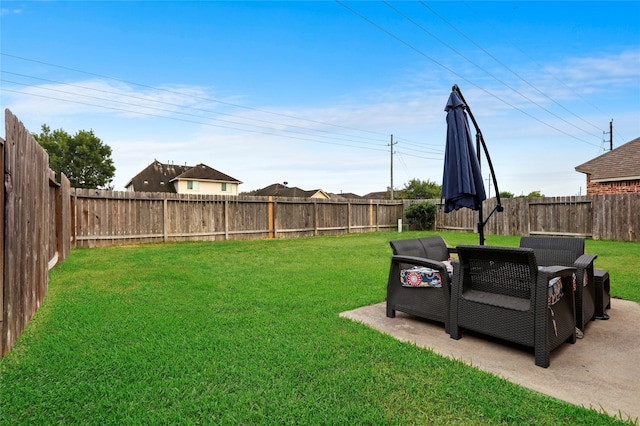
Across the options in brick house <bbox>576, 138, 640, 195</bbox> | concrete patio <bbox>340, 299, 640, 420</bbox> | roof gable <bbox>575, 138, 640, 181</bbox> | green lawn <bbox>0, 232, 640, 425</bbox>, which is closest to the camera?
green lawn <bbox>0, 232, 640, 425</bbox>

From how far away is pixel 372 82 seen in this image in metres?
14.6

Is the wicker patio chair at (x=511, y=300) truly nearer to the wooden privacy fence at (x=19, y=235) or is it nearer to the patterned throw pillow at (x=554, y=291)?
the patterned throw pillow at (x=554, y=291)

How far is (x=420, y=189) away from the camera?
151 ft

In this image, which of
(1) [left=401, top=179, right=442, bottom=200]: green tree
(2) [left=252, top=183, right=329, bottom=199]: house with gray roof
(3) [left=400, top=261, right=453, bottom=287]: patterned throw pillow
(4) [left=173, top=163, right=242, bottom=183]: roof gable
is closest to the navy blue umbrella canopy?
(3) [left=400, top=261, right=453, bottom=287]: patterned throw pillow

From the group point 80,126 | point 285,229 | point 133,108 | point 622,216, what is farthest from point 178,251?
point 80,126

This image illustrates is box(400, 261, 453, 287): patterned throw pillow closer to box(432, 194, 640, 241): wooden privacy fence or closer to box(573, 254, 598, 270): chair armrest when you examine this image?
box(573, 254, 598, 270): chair armrest

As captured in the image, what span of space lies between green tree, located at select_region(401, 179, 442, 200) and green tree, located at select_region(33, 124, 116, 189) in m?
34.9

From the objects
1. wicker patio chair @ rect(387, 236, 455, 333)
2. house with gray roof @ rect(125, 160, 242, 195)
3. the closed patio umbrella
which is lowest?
wicker patio chair @ rect(387, 236, 455, 333)

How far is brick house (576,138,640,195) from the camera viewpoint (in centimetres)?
1474

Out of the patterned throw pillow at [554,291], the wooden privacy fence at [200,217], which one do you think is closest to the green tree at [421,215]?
the wooden privacy fence at [200,217]

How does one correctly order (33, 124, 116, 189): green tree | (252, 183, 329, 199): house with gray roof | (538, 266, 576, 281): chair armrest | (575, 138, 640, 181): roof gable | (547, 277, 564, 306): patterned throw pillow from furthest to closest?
(252, 183, 329, 199): house with gray roof < (33, 124, 116, 189): green tree < (575, 138, 640, 181): roof gable < (547, 277, 564, 306): patterned throw pillow < (538, 266, 576, 281): chair armrest

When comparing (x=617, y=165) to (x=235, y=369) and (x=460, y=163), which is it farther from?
(x=235, y=369)

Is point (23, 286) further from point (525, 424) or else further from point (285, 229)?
point (285, 229)

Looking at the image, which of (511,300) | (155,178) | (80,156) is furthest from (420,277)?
(80,156)
